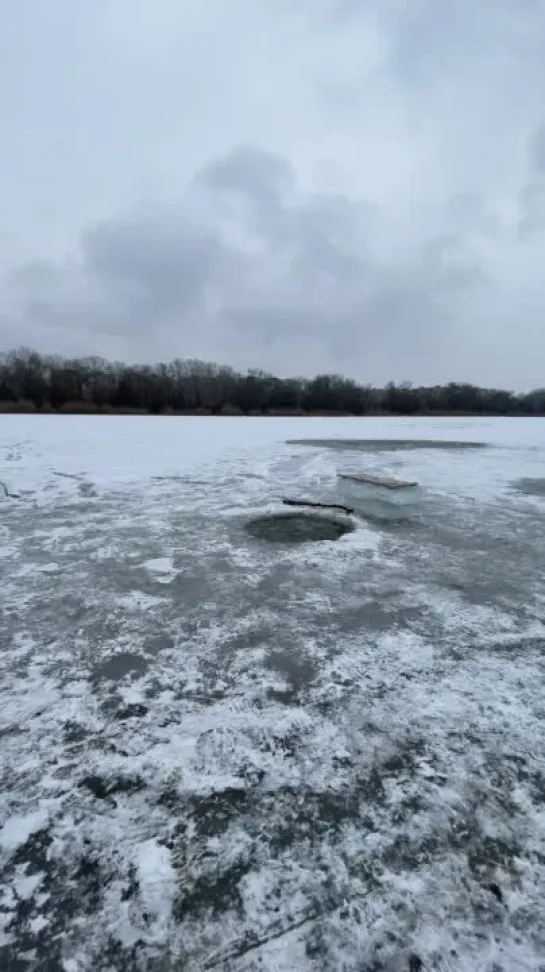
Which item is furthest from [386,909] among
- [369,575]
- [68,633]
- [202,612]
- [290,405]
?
[290,405]

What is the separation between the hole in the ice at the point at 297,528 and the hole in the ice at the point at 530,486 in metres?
4.40

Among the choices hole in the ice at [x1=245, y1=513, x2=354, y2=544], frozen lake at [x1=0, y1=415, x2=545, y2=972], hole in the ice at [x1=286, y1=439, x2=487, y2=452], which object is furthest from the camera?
hole in the ice at [x1=286, y1=439, x2=487, y2=452]

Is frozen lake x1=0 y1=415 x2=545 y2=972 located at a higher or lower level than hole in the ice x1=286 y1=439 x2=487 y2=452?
lower

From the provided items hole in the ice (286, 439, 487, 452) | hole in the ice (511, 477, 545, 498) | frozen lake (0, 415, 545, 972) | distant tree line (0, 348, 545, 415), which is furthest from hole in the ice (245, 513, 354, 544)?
distant tree line (0, 348, 545, 415)

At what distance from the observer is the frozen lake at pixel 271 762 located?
1390 millimetres

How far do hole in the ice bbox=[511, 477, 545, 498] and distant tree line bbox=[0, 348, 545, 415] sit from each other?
44508 millimetres

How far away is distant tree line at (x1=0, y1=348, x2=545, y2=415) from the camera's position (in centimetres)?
5081

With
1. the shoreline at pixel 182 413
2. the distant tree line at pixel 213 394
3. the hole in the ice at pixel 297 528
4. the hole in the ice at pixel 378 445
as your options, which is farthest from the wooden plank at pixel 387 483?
the distant tree line at pixel 213 394

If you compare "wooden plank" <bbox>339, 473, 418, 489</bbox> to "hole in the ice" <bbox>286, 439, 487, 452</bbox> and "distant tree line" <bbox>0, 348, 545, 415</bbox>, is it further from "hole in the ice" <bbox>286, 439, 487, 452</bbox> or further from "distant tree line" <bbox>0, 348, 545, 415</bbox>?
"distant tree line" <bbox>0, 348, 545, 415</bbox>

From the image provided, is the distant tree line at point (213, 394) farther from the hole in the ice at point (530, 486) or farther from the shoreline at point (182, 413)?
the hole in the ice at point (530, 486)

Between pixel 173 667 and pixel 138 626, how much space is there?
63 cm

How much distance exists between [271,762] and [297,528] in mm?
4095

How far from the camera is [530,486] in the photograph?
9.14m

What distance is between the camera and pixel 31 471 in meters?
10.3
